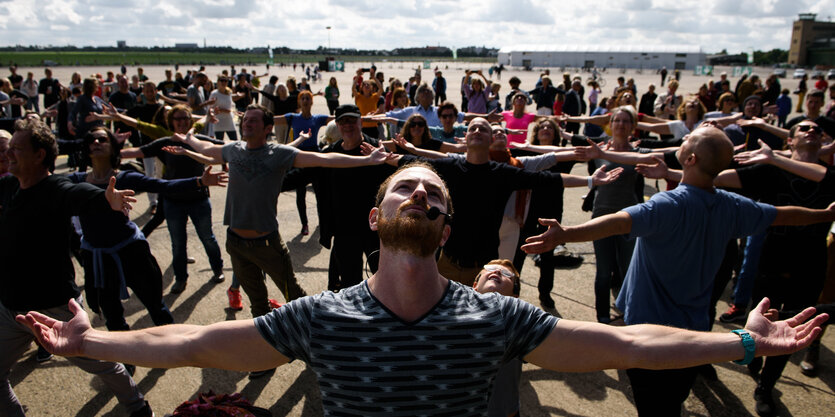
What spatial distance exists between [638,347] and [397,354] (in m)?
0.79

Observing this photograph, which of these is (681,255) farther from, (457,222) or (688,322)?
(457,222)

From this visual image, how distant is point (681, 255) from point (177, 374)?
3946mm

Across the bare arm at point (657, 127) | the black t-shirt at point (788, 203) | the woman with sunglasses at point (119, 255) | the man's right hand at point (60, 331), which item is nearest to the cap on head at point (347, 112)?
the woman with sunglasses at point (119, 255)

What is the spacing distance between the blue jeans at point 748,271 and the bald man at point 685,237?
218cm

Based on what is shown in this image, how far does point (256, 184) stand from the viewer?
407cm

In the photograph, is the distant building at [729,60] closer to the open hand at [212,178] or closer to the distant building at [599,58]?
the distant building at [599,58]

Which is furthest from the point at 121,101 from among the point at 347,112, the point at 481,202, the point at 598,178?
the point at 598,178

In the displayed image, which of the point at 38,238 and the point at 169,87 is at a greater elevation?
the point at 169,87

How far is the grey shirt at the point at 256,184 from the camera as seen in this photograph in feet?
13.4

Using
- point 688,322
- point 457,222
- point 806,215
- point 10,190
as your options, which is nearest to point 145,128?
point 10,190

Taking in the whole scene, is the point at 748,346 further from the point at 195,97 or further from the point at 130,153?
the point at 195,97

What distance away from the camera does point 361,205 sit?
4.47 meters

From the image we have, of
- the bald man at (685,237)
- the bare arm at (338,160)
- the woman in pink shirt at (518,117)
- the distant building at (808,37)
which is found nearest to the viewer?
the bald man at (685,237)

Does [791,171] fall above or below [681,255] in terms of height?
above
